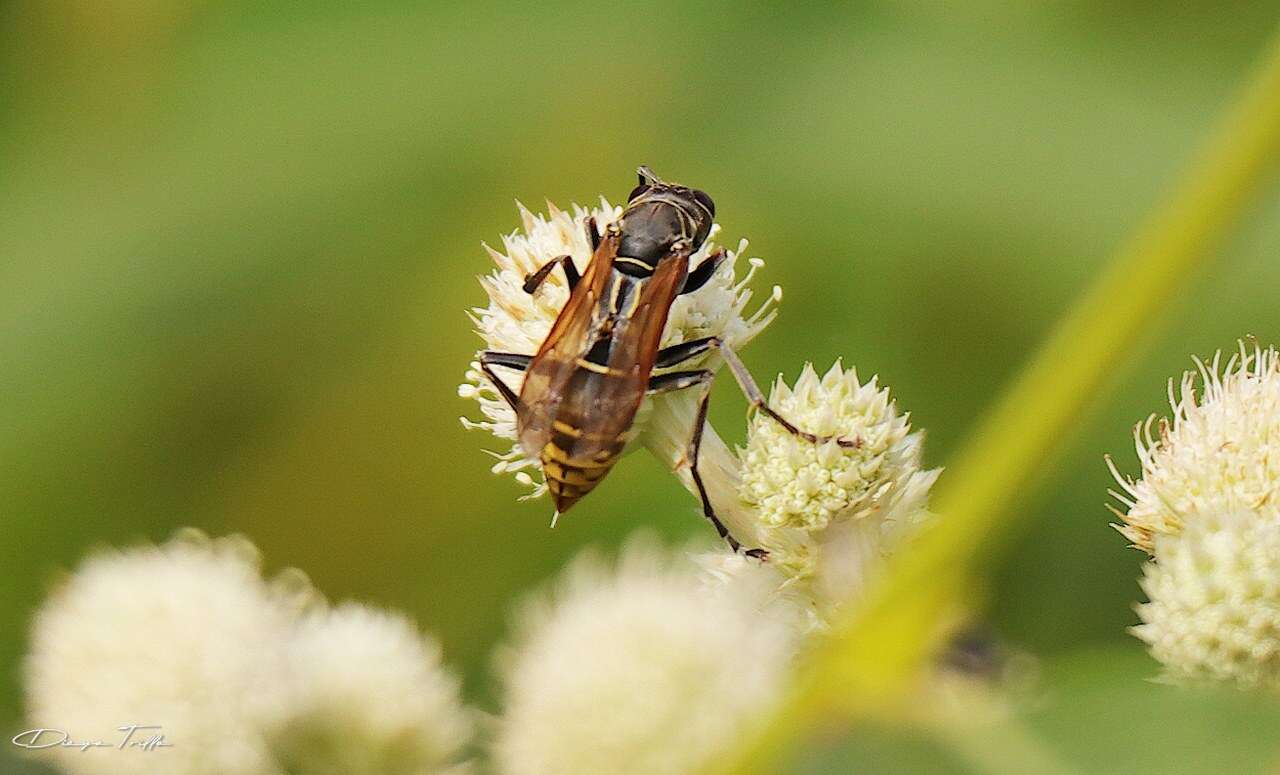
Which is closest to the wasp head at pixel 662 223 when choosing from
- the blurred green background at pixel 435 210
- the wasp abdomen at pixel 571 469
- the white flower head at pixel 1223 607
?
the wasp abdomen at pixel 571 469

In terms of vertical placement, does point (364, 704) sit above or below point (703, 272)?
below

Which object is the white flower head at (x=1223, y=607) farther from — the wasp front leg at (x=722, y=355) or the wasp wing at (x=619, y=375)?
the wasp wing at (x=619, y=375)

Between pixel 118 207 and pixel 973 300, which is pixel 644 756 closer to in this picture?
pixel 973 300

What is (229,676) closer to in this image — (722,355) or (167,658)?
(167,658)

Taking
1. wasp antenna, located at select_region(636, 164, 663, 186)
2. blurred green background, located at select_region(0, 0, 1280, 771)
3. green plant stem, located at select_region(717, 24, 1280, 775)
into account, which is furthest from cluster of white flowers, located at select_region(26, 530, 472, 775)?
blurred green background, located at select_region(0, 0, 1280, 771)

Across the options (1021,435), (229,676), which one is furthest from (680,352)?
(1021,435)

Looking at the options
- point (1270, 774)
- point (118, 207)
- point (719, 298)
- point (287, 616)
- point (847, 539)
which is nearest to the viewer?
point (1270, 774)

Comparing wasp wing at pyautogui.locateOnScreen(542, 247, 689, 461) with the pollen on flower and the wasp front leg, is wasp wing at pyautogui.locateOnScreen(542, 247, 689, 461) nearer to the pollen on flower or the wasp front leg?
the wasp front leg

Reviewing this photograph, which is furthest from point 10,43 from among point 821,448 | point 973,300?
point 821,448
